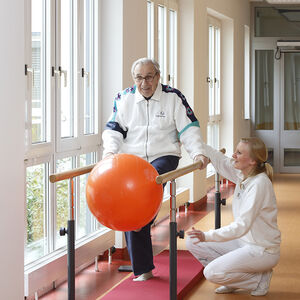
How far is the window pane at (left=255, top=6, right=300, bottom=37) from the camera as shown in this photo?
11305 millimetres

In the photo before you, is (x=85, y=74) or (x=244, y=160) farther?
(x=85, y=74)

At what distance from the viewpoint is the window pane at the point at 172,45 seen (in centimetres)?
722

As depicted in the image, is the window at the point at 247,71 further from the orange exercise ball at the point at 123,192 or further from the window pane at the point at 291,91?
the orange exercise ball at the point at 123,192

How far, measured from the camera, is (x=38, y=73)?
13.2 ft

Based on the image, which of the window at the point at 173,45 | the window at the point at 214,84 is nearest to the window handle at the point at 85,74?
the window at the point at 173,45

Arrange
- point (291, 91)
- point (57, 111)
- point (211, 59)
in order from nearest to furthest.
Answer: point (57, 111) → point (211, 59) → point (291, 91)

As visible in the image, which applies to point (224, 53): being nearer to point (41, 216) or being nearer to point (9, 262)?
point (41, 216)

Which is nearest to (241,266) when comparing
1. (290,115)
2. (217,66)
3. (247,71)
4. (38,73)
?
(38,73)

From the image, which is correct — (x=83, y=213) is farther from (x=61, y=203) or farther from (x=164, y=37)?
(x=164, y=37)

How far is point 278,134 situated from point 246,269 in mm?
7802

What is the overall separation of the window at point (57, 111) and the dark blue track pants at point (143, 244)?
59 cm

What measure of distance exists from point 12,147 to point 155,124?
110 centimetres

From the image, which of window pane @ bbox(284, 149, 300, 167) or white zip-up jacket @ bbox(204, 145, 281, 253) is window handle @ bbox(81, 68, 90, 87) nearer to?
white zip-up jacket @ bbox(204, 145, 281, 253)

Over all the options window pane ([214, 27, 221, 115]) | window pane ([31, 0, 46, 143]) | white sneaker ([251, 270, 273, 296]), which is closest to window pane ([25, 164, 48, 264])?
window pane ([31, 0, 46, 143])
